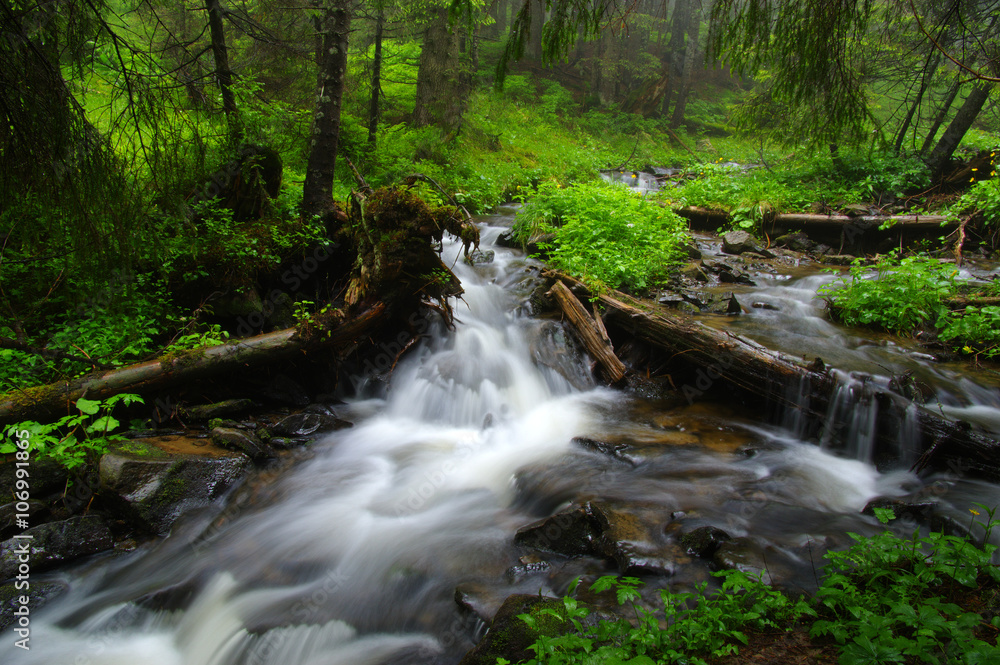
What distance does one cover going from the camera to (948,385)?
18.8 ft

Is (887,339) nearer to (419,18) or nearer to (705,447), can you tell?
(705,447)

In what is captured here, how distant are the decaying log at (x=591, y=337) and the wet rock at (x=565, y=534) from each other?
114 inches

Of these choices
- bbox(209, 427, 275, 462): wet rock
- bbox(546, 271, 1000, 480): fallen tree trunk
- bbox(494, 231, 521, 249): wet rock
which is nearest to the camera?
bbox(546, 271, 1000, 480): fallen tree trunk

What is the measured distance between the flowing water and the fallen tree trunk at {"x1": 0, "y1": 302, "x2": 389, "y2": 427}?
3.53 feet

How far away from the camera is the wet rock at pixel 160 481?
4039 mm

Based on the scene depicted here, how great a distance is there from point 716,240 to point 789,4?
935 cm

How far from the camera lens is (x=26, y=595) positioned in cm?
344

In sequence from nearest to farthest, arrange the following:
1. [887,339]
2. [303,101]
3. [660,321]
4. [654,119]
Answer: [660,321] → [887,339] → [303,101] → [654,119]

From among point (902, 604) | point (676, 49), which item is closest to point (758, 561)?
point (902, 604)

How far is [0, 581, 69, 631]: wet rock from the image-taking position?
327 cm

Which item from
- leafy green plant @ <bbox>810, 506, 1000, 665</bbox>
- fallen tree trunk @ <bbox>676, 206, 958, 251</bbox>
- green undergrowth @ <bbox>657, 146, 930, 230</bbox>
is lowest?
leafy green plant @ <bbox>810, 506, 1000, 665</bbox>

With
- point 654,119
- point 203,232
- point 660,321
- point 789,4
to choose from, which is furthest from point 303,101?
point 654,119

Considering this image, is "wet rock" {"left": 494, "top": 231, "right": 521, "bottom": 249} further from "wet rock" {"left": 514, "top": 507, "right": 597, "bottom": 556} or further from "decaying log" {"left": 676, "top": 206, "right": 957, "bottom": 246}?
"wet rock" {"left": 514, "top": 507, "right": 597, "bottom": 556}

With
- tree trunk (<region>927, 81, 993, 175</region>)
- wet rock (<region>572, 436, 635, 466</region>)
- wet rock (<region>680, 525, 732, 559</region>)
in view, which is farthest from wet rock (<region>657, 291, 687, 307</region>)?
tree trunk (<region>927, 81, 993, 175</region>)
